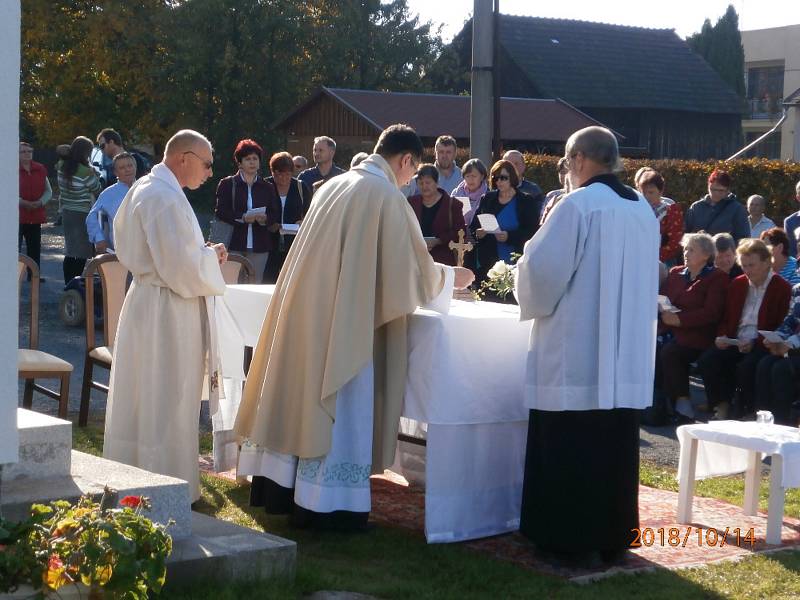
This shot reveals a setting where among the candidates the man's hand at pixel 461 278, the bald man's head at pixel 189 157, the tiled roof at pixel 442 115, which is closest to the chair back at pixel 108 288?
the bald man's head at pixel 189 157

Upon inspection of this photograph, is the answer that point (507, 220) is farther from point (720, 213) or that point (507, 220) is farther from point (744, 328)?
point (720, 213)

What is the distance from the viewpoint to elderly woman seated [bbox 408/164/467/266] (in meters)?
10.2

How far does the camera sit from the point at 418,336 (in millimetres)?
5914

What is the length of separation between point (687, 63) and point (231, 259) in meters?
39.4

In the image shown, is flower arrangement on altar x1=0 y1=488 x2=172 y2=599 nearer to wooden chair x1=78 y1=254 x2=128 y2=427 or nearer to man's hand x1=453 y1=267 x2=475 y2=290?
man's hand x1=453 y1=267 x2=475 y2=290

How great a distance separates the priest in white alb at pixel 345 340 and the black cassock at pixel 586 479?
79 centimetres

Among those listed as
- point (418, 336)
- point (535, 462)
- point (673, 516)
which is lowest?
point (673, 516)

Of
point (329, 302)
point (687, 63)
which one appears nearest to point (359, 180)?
point (329, 302)

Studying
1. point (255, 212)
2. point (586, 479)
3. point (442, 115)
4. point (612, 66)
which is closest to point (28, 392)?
point (255, 212)

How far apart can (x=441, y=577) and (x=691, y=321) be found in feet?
14.9

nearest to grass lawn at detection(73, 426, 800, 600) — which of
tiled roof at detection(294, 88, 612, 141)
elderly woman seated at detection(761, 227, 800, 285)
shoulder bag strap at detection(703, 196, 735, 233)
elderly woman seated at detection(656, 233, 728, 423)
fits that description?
elderly woman seated at detection(656, 233, 728, 423)

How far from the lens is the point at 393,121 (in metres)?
30.6

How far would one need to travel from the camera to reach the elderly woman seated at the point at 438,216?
10.2 m

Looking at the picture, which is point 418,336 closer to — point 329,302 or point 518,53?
point 329,302
